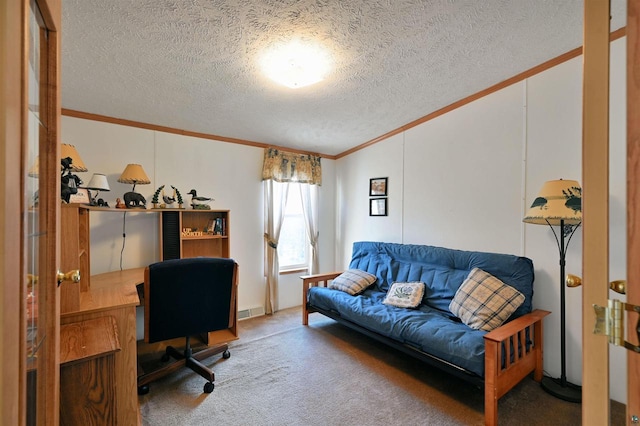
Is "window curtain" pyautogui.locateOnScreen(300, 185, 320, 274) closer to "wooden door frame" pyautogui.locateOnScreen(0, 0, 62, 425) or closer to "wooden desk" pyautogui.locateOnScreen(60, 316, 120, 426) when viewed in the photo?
"wooden desk" pyautogui.locateOnScreen(60, 316, 120, 426)

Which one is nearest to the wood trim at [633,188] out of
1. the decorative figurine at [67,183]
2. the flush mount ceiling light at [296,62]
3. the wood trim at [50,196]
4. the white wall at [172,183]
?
the wood trim at [50,196]

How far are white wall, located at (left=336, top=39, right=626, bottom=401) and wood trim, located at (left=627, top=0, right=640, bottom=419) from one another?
2091mm

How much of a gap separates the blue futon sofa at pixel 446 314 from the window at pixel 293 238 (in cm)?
74

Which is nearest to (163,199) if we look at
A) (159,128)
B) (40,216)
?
(159,128)

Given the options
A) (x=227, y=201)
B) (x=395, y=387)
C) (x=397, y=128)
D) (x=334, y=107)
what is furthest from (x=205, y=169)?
(x=395, y=387)

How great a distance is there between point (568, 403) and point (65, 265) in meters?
3.36

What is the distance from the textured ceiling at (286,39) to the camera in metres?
1.72

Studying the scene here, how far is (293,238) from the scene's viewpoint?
167 inches

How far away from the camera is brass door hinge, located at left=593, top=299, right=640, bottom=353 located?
2.04ft

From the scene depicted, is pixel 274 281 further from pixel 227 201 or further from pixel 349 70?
pixel 349 70

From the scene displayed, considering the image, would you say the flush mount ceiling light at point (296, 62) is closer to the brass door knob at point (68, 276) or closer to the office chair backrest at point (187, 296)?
the office chair backrest at point (187, 296)

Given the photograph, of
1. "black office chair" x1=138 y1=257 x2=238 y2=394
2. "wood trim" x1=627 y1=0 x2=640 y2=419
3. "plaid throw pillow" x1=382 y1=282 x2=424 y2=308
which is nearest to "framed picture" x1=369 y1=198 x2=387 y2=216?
"plaid throw pillow" x1=382 y1=282 x2=424 y2=308

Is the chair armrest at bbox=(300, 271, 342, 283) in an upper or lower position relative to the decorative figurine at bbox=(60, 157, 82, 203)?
lower

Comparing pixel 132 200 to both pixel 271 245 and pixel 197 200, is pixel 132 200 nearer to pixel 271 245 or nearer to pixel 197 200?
pixel 197 200
